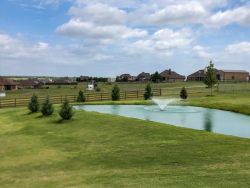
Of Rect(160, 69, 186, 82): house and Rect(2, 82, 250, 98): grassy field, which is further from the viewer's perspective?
Rect(160, 69, 186, 82): house

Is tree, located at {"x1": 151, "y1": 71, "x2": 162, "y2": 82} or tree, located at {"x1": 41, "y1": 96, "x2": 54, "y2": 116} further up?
tree, located at {"x1": 151, "y1": 71, "x2": 162, "y2": 82}

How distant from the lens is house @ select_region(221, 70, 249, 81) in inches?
6226

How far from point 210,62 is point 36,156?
143 feet

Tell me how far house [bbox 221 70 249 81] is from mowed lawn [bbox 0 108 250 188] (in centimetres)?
14097

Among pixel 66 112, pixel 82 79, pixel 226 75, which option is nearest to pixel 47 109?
pixel 66 112

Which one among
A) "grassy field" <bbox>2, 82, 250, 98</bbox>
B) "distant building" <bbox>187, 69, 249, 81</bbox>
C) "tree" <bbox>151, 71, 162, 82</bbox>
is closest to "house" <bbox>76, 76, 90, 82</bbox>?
"tree" <bbox>151, 71, 162, 82</bbox>

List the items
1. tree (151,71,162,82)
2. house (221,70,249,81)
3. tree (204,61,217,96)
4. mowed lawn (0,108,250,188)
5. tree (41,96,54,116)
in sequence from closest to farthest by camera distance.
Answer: mowed lawn (0,108,250,188), tree (41,96,54,116), tree (204,61,217,96), tree (151,71,162,82), house (221,70,249,81)

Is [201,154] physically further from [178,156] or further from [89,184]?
Answer: [89,184]

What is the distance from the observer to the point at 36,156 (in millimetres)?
15297

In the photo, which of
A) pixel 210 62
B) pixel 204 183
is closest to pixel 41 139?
pixel 204 183

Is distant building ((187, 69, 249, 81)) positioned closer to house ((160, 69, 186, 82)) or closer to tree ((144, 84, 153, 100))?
house ((160, 69, 186, 82))

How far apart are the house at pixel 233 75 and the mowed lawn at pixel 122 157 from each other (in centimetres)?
14097

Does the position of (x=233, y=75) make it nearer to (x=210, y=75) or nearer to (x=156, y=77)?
(x=156, y=77)

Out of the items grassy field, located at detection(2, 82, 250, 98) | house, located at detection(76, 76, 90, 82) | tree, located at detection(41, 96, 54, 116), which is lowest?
grassy field, located at detection(2, 82, 250, 98)
